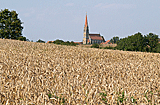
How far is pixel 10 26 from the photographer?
115 feet

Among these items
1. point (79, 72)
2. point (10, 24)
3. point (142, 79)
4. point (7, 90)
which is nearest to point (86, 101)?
point (7, 90)

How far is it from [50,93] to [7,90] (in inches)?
40.0

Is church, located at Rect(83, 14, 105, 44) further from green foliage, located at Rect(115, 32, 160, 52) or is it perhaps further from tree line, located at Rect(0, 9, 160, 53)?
green foliage, located at Rect(115, 32, 160, 52)

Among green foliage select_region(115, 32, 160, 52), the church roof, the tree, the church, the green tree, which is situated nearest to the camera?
green foliage select_region(115, 32, 160, 52)

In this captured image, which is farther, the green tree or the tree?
the tree

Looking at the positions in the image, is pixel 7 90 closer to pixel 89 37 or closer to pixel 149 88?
pixel 149 88

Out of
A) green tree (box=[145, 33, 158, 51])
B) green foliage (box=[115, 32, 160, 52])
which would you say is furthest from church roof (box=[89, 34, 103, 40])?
green foliage (box=[115, 32, 160, 52])

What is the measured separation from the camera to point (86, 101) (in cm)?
353

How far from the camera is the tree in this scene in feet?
113

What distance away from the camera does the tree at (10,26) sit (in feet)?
113

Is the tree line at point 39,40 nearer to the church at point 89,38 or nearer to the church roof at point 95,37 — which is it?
the church at point 89,38

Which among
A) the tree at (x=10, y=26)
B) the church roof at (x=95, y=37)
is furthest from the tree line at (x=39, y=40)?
the church roof at (x=95, y=37)

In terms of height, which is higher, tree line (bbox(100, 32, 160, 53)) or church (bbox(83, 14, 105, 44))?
church (bbox(83, 14, 105, 44))

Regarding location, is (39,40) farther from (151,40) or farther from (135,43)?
(151,40)
